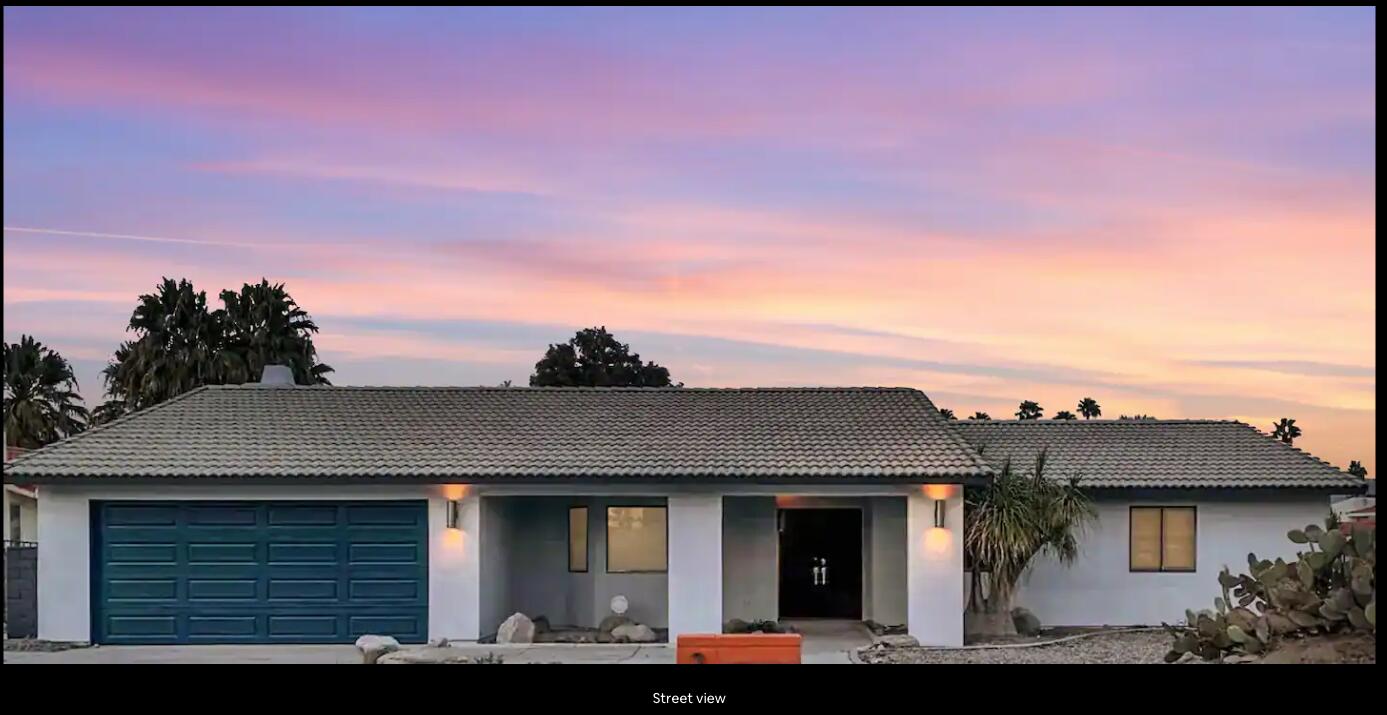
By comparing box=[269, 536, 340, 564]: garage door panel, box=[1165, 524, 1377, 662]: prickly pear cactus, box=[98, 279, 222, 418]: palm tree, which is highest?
box=[98, 279, 222, 418]: palm tree

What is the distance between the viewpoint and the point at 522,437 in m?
19.4

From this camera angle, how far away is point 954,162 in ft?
47.6

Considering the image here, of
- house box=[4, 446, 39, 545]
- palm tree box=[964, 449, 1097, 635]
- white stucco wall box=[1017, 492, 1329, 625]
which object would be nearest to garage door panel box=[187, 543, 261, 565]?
palm tree box=[964, 449, 1097, 635]

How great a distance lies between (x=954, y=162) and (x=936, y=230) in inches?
73.4

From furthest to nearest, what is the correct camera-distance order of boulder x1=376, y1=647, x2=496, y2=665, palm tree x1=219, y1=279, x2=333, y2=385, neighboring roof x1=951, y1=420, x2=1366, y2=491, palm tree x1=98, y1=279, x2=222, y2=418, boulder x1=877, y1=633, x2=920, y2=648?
palm tree x1=219, y1=279, x2=333, y2=385, palm tree x1=98, y1=279, x2=222, y2=418, neighboring roof x1=951, y1=420, x2=1366, y2=491, boulder x1=877, y1=633, x2=920, y2=648, boulder x1=376, y1=647, x2=496, y2=665

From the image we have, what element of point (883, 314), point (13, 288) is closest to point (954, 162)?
point (883, 314)

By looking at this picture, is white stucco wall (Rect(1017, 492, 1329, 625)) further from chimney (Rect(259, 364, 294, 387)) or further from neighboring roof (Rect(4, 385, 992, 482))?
chimney (Rect(259, 364, 294, 387))

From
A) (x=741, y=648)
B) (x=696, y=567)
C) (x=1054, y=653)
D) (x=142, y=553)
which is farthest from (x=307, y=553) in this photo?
(x=1054, y=653)

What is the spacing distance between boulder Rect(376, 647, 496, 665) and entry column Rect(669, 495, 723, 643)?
9.81 feet

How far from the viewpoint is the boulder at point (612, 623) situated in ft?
61.4

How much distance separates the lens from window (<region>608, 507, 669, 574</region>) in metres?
20.1

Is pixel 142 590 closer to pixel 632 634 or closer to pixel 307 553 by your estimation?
pixel 307 553

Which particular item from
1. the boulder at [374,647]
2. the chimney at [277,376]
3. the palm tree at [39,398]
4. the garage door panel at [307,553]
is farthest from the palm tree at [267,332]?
the boulder at [374,647]
